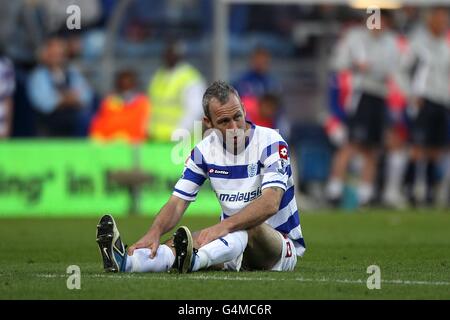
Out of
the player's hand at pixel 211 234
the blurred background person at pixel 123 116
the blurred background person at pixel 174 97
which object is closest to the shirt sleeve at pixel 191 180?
the player's hand at pixel 211 234

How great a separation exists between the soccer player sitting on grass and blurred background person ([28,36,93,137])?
38.4ft

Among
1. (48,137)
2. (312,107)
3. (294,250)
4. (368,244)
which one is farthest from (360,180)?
(294,250)

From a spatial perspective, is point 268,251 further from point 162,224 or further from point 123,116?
point 123,116

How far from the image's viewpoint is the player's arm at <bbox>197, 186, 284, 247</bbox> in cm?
881

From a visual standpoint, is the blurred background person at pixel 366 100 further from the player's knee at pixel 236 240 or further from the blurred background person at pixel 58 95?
the player's knee at pixel 236 240

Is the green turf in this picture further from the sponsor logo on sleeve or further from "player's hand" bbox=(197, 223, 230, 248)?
the sponsor logo on sleeve

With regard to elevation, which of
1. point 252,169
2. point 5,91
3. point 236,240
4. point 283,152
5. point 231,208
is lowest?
point 5,91

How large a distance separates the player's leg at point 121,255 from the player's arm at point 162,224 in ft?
0.16

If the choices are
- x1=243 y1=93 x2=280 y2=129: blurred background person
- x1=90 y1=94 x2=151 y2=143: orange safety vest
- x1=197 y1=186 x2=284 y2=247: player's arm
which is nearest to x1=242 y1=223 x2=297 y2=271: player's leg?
x1=197 y1=186 x2=284 y2=247: player's arm

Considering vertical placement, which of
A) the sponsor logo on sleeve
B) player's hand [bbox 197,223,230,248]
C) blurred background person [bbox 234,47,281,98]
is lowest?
blurred background person [bbox 234,47,281,98]

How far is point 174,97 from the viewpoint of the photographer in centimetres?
2089

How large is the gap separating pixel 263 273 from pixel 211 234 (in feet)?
1.72

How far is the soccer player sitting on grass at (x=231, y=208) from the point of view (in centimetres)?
884

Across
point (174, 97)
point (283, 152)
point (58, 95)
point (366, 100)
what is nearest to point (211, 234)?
point (283, 152)
